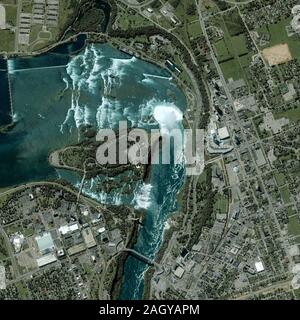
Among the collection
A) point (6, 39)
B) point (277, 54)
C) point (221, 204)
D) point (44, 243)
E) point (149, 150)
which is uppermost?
point (6, 39)

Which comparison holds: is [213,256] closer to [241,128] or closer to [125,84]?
[241,128]

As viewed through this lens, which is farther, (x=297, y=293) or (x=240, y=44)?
(x=240, y=44)

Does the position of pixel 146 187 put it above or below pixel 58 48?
below

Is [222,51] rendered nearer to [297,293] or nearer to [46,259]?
[297,293]

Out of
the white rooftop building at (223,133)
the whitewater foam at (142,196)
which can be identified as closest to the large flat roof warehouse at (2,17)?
the whitewater foam at (142,196)

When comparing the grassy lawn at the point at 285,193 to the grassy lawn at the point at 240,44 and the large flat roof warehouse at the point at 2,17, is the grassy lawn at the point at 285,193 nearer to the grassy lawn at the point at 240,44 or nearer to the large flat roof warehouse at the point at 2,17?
the grassy lawn at the point at 240,44

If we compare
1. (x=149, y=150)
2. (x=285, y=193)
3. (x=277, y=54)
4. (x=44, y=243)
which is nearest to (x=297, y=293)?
(x=285, y=193)

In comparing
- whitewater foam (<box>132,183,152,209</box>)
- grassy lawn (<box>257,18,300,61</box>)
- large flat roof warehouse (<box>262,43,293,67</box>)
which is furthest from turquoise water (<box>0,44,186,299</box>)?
grassy lawn (<box>257,18,300,61</box>)

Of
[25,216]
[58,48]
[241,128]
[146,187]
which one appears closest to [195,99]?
[241,128]
